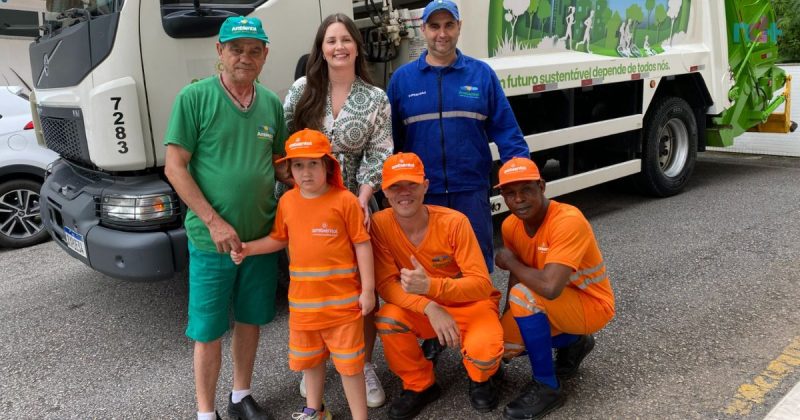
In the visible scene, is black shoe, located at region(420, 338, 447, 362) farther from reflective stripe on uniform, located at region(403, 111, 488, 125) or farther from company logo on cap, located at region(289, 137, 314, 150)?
company logo on cap, located at region(289, 137, 314, 150)

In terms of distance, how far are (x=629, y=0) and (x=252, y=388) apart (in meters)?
4.68

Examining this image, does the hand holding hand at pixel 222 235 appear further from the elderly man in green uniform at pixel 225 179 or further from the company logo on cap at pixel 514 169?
the company logo on cap at pixel 514 169

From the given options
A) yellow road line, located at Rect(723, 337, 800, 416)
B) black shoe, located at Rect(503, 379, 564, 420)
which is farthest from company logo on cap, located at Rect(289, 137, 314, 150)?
yellow road line, located at Rect(723, 337, 800, 416)

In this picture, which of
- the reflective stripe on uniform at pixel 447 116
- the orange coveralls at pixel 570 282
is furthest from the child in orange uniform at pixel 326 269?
the orange coveralls at pixel 570 282

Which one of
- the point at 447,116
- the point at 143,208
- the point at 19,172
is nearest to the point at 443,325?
the point at 447,116

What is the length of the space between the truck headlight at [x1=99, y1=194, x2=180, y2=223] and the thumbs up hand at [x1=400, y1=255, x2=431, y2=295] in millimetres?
1453

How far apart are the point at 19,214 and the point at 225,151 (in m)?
4.47

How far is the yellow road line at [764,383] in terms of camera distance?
2594mm

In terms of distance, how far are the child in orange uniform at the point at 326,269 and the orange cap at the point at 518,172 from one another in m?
0.63

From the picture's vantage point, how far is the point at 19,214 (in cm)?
586

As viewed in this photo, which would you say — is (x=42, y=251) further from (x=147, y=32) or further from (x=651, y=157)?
(x=651, y=157)

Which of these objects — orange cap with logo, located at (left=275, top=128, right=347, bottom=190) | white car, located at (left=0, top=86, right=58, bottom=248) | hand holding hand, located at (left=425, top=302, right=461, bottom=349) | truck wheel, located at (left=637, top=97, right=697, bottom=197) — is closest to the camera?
orange cap with logo, located at (left=275, top=128, right=347, bottom=190)

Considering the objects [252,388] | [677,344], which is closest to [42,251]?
[252,388]

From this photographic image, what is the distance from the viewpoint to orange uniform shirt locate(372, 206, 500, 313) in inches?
102
